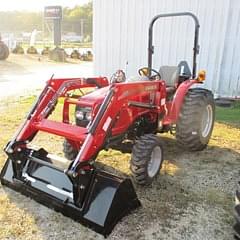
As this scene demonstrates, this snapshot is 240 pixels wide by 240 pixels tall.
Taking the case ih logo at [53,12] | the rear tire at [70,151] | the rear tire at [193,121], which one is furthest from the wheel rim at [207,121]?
the case ih logo at [53,12]

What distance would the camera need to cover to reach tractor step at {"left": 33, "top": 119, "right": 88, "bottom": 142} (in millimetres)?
2881

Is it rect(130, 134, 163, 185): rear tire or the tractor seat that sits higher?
the tractor seat

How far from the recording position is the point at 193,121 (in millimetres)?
3969

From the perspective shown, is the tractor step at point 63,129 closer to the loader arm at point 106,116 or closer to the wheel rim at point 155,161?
the loader arm at point 106,116

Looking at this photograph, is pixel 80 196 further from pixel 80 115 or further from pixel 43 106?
pixel 43 106

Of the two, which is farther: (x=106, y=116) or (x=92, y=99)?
(x=92, y=99)

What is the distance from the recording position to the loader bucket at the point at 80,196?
2533mm

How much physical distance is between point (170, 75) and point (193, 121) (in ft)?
2.44

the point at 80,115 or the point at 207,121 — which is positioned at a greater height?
the point at 80,115

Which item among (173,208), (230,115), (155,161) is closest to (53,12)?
(230,115)

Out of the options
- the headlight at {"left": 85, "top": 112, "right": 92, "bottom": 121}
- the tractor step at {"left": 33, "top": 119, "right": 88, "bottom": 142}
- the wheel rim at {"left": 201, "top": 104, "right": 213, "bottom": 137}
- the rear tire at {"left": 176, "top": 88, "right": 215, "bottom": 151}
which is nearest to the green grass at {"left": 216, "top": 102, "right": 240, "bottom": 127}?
the wheel rim at {"left": 201, "top": 104, "right": 213, "bottom": 137}

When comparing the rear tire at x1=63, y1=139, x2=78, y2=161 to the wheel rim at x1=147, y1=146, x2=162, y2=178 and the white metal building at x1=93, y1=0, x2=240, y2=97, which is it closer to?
the wheel rim at x1=147, y1=146, x2=162, y2=178

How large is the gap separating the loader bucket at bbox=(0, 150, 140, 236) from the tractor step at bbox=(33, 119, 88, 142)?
27 cm

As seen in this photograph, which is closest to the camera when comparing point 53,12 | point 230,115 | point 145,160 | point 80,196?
point 80,196
